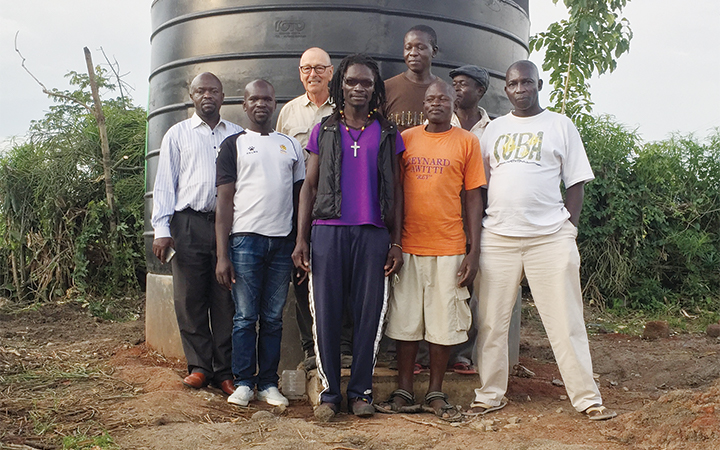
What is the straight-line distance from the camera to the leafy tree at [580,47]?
316 inches

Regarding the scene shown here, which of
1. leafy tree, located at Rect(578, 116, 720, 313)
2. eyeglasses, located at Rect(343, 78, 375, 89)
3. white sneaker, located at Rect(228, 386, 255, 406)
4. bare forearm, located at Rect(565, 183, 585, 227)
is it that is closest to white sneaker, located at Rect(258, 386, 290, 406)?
white sneaker, located at Rect(228, 386, 255, 406)

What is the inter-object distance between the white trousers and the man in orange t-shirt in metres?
0.12

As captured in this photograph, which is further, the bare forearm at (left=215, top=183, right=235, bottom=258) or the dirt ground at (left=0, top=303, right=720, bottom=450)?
the bare forearm at (left=215, top=183, right=235, bottom=258)

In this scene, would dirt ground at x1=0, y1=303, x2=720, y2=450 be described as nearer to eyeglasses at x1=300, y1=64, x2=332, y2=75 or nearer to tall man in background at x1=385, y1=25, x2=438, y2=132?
tall man in background at x1=385, y1=25, x2=438, y2=132

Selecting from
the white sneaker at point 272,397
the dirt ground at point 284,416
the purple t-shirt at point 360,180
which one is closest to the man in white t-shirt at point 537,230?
the dirt ground at point 284,416

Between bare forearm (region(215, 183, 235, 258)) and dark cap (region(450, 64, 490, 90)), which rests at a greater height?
dark cap (region(450, 64, 490, 90))

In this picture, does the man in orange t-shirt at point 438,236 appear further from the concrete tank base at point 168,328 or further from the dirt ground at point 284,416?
the concrete tank base at point 168,328

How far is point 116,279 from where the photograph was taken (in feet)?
24.9

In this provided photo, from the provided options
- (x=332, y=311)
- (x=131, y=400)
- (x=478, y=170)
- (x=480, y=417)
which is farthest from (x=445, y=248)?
(x=131, y=400)

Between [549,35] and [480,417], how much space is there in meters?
6.22

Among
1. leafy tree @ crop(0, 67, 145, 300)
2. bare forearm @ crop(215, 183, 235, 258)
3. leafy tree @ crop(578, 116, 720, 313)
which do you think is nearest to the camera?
bare forearm @ crop(215, 183, 235, 258)

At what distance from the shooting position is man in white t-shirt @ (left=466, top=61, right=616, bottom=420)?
3.39 meters

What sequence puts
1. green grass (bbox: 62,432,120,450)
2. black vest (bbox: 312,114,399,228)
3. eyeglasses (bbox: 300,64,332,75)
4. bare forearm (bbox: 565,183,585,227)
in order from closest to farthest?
green grass (bbox: 62,432,120,450)
black vest (bbox: 312,114,399,228)
bare forearm (bbox: 565,183,585,227)
eyeglasses (bbox: 300,64,332,75)

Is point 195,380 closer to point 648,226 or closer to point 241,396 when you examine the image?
point 241,396
